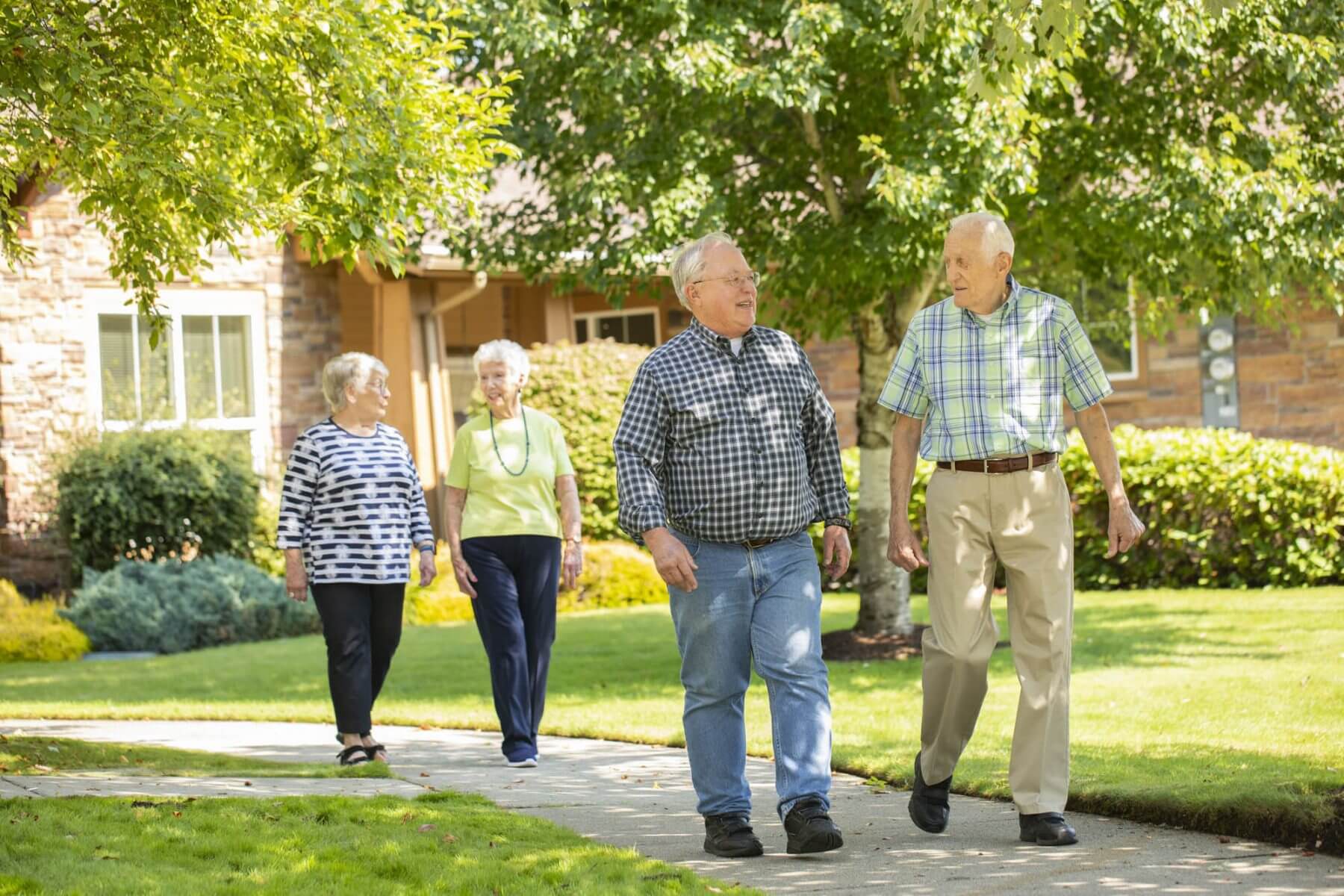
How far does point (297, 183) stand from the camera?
23.0ft

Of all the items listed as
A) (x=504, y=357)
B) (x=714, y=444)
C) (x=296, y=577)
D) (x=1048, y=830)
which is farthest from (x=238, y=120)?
(x=1048, y=830)

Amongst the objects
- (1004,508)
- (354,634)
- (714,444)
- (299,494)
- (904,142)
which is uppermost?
(904,142)

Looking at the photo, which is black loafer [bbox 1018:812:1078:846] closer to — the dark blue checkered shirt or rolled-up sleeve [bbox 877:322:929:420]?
the dark blue checkered shirt

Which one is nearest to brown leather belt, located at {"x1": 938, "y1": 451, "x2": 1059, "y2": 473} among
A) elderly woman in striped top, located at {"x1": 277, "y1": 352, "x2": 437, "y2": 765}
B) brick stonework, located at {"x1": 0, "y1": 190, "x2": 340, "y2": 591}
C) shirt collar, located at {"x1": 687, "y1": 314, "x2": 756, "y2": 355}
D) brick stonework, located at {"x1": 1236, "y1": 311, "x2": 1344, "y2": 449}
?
shirt collar, located at {"x1": 687, "y1": 314, "x2": 756, "y2": 355}

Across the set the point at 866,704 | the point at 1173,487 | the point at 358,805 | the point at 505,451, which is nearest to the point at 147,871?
the point at 358,805

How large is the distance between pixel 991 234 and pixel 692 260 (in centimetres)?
91

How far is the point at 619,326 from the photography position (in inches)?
787

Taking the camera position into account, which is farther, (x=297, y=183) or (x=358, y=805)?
(x=297, y=183)

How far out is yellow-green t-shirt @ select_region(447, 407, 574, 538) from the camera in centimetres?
701

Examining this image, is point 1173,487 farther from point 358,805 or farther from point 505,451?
point 358,805

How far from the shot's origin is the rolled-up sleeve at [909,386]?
512cm

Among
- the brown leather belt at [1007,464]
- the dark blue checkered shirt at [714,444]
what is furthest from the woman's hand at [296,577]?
the brown leather belt at [1007,464]

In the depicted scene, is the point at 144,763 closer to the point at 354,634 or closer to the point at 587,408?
the point at 354,634

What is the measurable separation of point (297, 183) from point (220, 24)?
757 mm
